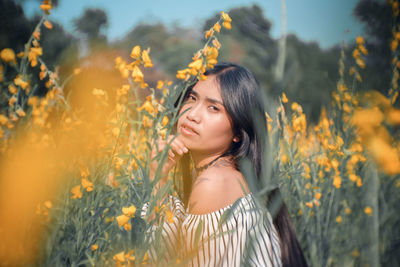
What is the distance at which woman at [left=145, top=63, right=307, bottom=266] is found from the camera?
45.2 inches

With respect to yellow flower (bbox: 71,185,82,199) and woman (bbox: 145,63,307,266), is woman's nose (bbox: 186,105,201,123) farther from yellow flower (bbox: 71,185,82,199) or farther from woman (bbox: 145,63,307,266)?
yellow flower (bbox: 71,185,82,199)

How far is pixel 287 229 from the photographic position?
1168 mm

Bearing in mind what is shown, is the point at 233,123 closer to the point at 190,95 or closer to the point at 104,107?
the point at 190,95

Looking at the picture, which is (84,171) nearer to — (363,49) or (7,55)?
(7,55)

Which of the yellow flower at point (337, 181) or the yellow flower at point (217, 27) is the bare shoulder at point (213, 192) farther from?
the yellow flower at point (337, 181)

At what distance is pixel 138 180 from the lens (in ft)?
3.69

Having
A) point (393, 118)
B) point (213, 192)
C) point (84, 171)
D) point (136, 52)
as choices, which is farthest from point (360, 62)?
point (84, 171)

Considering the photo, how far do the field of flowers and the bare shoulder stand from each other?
0.50 ft

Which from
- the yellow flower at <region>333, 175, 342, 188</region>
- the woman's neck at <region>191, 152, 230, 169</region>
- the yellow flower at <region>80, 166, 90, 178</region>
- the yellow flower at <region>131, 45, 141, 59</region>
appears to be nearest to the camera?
the yellow flower at <region>131, 45, 141, 59</region>

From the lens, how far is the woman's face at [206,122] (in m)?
1.34

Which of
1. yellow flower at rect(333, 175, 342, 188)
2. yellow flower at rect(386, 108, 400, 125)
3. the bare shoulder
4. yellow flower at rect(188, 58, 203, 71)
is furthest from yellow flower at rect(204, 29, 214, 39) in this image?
yellow flower at rect(333, 175, 342, 188)

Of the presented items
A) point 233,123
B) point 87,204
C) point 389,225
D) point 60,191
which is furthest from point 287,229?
point 60,191

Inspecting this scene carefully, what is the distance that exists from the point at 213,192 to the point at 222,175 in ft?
0.28

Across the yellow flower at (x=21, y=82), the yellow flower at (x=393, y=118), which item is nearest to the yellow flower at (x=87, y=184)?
the yellow flower at (x=21, y=82)
